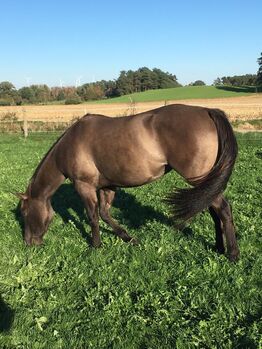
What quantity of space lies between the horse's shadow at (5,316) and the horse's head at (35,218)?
176 cm

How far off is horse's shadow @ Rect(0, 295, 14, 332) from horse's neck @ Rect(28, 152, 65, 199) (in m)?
2.18

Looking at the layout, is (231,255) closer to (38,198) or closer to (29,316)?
(29,316)

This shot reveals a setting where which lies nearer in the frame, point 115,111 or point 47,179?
point 47,179

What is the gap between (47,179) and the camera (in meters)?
6.20

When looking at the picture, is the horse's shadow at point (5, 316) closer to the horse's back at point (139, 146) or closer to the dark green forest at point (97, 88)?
the horse's back at point (139, 146)

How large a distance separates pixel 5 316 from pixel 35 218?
2262mm

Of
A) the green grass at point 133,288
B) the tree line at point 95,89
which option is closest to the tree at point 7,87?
the tree line at point 95,89

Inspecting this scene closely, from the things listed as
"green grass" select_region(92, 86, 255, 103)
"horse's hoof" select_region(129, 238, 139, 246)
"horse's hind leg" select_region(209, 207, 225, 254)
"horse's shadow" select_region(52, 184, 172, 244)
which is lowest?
"green grass" select_region(92, 86, 255, 103)

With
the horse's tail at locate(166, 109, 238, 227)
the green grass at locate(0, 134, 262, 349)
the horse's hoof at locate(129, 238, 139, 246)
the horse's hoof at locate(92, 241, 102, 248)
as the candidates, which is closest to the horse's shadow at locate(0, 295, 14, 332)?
the green grass at locate(0, 134, 262, 349)

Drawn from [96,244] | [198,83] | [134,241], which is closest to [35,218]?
[96,244]

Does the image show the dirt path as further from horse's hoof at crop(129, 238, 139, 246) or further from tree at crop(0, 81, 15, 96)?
tree at crop(0, 81, 15, 96)

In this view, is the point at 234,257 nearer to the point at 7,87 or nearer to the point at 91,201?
the point at 91,201

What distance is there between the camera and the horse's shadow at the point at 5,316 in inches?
150

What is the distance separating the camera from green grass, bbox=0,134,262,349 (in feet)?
11.6
